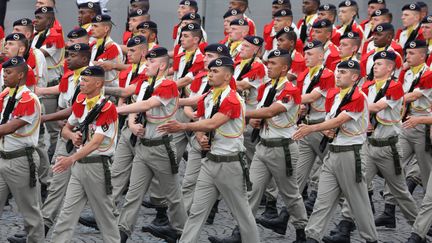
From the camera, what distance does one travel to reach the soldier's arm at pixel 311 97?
14.4 meters

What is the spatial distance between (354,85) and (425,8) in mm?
5486

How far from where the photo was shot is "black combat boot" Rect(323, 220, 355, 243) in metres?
13.6

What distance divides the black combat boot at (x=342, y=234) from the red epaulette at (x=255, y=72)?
214 centimetres

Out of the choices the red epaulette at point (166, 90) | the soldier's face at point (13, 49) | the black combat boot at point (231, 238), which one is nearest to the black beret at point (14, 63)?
the red epaulette at point (166, 90)

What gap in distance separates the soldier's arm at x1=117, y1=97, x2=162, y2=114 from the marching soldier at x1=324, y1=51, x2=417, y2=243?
2.41 m

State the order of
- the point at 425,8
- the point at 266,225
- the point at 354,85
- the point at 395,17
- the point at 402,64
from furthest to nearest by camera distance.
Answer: the point at 395,17 < the point at 425,8 < the point at 402,64 < the point at 266,225 < the point at 354,85

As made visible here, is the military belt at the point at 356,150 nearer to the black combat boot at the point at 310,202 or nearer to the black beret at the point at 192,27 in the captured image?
the black combat boot at the point at 310,202

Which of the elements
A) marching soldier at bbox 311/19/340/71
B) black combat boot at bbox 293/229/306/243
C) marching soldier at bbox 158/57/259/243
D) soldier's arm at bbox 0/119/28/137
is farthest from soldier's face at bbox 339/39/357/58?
soldier's arm at bbox 0/119/28/137

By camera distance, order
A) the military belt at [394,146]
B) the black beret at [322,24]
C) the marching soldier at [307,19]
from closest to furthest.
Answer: the military belt at [394,146] → the black beret at [322,24] → the marching soldier at [307,19]

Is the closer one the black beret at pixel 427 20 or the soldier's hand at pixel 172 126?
the soldier's hand at pixel 172 126

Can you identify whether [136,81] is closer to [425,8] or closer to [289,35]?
[289,35]

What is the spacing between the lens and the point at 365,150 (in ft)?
45.9

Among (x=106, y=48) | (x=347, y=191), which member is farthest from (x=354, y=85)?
(x=106, y=48)

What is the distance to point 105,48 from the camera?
51.9 feet
